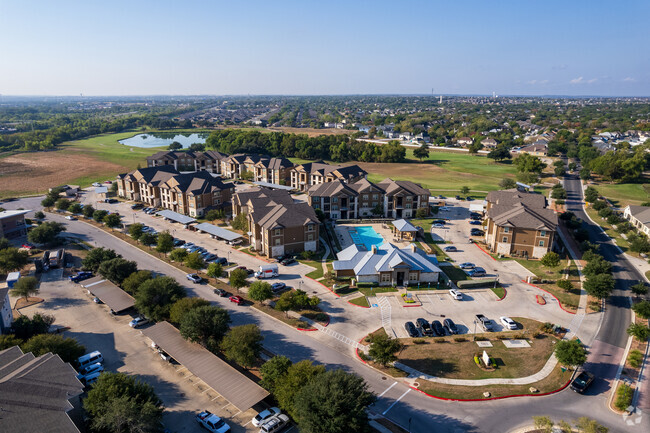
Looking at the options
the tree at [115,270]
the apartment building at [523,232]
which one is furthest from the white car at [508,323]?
the tree at [115,270]

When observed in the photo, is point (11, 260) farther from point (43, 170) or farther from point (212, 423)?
point (43, 170)

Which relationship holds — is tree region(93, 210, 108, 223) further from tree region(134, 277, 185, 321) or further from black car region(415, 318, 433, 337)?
black car region(415, 318, 433, 337)

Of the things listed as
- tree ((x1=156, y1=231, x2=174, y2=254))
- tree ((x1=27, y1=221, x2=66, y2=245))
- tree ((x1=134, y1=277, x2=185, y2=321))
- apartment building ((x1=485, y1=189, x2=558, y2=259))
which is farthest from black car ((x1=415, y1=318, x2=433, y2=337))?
tree ((x1=27, y1=221, x2=66, y2=245))

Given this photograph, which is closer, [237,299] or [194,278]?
[237,299]

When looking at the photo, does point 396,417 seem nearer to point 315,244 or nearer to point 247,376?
point 247,376

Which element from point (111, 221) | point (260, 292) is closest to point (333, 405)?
point (260, 292)
